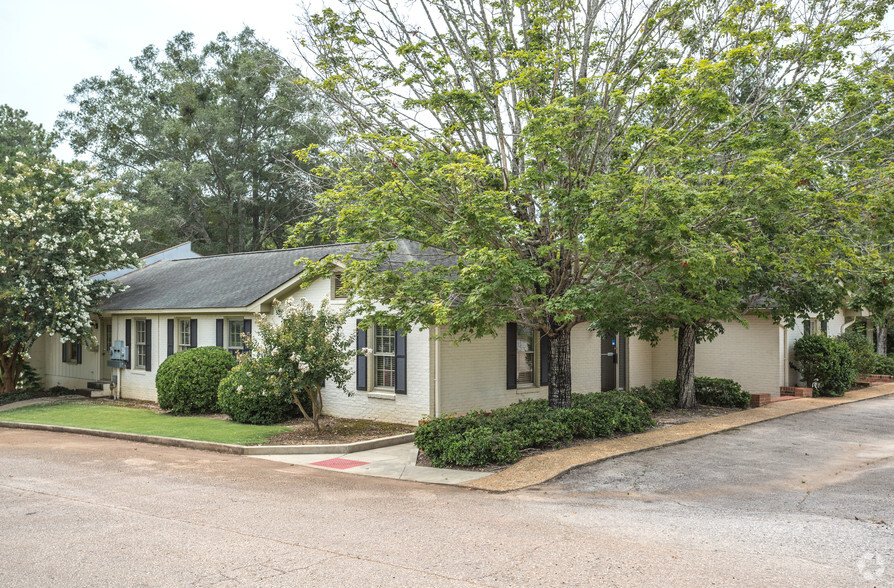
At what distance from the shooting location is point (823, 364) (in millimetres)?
19906

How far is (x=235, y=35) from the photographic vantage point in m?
42.5

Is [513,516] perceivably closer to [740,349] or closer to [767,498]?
[767,498]

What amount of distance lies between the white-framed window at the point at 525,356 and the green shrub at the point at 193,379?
7.06 meters

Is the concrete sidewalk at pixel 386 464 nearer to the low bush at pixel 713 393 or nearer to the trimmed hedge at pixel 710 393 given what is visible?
the trimmed hedge at pixel 710 393

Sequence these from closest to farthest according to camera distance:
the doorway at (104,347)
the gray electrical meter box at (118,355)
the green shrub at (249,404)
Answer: the green shrub at (249,404), the gray electrical meter box at (118,355), the doorway at (104,347)

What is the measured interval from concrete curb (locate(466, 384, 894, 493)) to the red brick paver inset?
7.94 ft

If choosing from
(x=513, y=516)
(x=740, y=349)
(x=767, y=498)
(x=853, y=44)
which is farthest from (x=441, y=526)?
(x=740, y=349)

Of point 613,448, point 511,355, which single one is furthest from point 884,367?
point 613,448

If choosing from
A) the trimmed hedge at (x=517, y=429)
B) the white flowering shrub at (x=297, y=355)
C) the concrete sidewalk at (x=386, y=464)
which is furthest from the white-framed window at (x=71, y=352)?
the trimmed hedge at (x=517, y=429)

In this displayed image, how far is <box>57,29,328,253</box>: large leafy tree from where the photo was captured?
37.2m

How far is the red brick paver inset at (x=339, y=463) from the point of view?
11211mm

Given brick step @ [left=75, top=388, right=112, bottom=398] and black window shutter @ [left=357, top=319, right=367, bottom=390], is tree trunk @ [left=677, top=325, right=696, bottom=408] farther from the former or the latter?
brick step @ [left=75, top=388, right=112, bottom=398]

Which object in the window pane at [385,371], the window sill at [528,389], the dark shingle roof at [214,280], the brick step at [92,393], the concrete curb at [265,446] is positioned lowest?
the concrete curb at [265,446]

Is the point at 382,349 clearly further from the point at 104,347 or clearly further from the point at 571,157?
the point at 104,347
